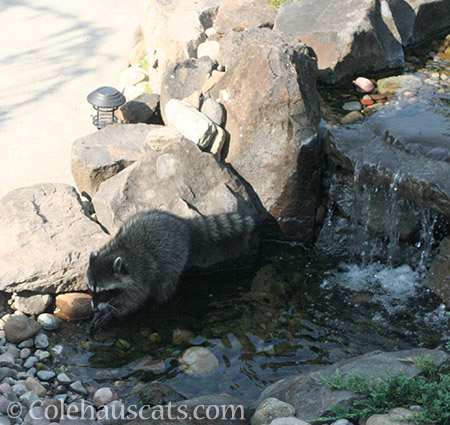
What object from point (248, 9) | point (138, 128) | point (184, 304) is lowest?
point (184, 304)

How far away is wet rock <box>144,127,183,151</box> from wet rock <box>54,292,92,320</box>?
1.78 m

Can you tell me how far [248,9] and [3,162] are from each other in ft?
12.9

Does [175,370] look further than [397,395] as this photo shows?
Yes

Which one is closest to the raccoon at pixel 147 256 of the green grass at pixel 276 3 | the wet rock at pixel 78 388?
the wet rock at pixel 78 388

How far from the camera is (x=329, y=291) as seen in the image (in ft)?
17.8

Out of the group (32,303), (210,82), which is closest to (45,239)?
(32,303)

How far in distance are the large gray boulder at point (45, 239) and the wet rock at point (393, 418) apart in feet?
9.31

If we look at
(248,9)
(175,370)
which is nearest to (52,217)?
(175,370)

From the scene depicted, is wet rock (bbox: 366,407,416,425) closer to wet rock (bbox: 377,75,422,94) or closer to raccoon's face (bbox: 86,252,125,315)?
raccoon's face (bbox: 86,252,125,315)

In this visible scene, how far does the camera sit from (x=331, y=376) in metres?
3.77

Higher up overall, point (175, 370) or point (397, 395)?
point (397, 395)

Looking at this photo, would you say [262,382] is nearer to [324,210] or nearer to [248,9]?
[324,210]

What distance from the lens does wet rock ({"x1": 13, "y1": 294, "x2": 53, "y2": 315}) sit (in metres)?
5.05

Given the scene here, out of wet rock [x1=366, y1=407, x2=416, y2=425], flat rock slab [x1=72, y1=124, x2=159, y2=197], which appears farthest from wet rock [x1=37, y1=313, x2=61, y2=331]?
wet rock [x1=366, y1=407, x2=416, y2=425]
